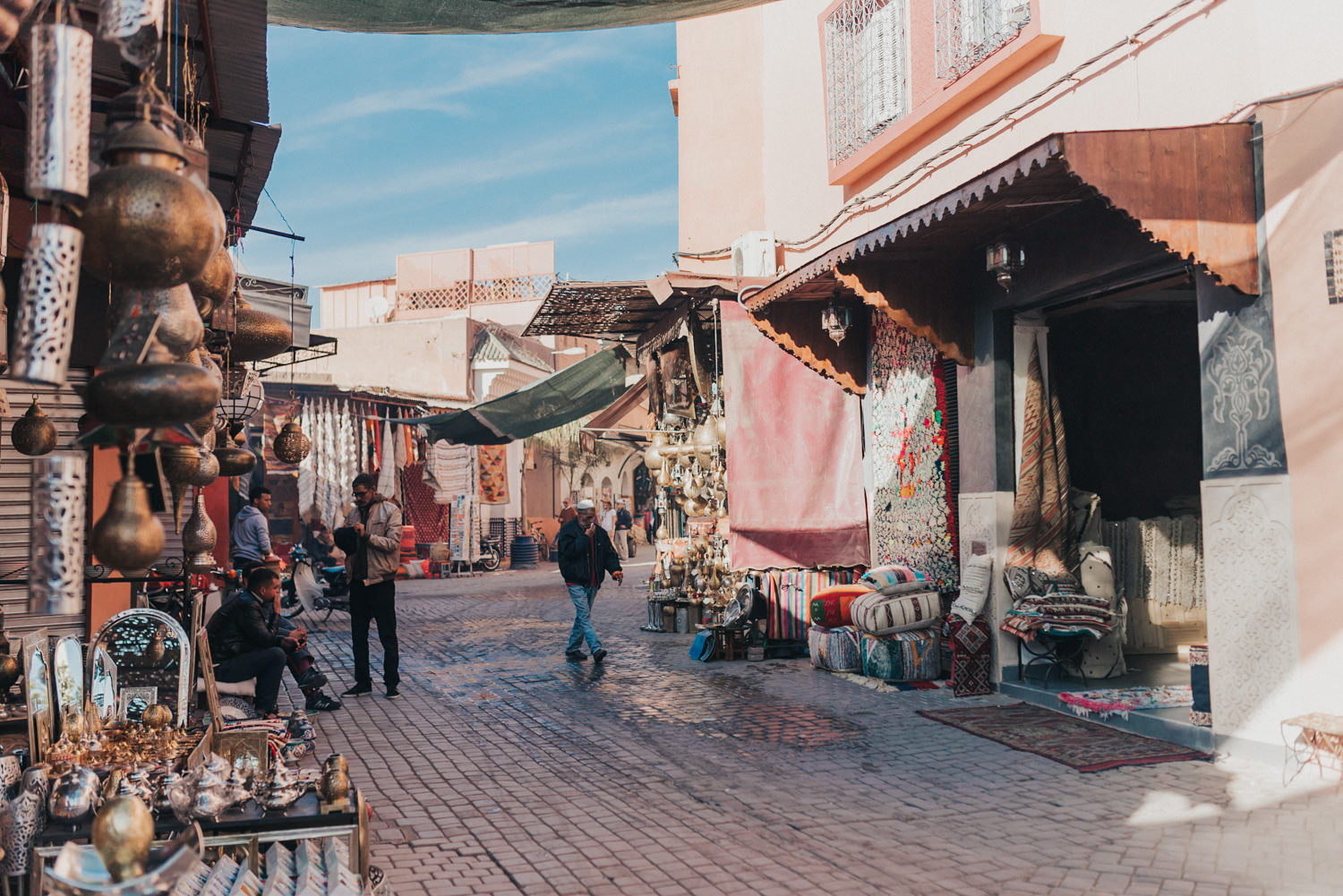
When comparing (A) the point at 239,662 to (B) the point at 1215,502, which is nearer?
(B) the point at 1215,502

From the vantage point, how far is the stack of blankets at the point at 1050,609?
7.62m

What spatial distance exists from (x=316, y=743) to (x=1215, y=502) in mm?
5713

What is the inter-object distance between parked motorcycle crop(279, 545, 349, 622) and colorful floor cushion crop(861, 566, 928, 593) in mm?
7781

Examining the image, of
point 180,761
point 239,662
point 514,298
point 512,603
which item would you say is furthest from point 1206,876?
point 514,298

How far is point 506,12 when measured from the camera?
192 inches

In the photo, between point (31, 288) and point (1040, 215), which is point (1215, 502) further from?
point (31, 288)

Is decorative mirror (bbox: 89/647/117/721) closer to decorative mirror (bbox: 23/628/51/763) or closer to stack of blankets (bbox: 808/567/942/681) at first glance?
decorative mirror (bbox: 23/628/51/763)

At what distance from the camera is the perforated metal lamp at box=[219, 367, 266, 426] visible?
18.6ft

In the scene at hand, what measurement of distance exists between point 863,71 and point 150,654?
799cm

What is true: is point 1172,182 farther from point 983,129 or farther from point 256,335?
point 256,335

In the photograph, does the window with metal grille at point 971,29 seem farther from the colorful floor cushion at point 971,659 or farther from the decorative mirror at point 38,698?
the decorative mirror at point 38,698

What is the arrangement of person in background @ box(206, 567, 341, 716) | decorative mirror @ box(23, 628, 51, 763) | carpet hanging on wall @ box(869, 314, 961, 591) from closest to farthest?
1. decorative mirror @ box(23, 628, 51, 763)
2. person in background @ box(206, 567, 341, 716)
3. carpet hanging on wall @ box(869, 314, 961, 591)

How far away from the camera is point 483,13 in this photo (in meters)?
4.95

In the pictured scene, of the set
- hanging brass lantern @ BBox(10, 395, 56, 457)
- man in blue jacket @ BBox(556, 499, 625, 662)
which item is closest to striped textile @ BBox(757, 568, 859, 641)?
man in blue jacket @ BBox(556, 499, 625, 662)
